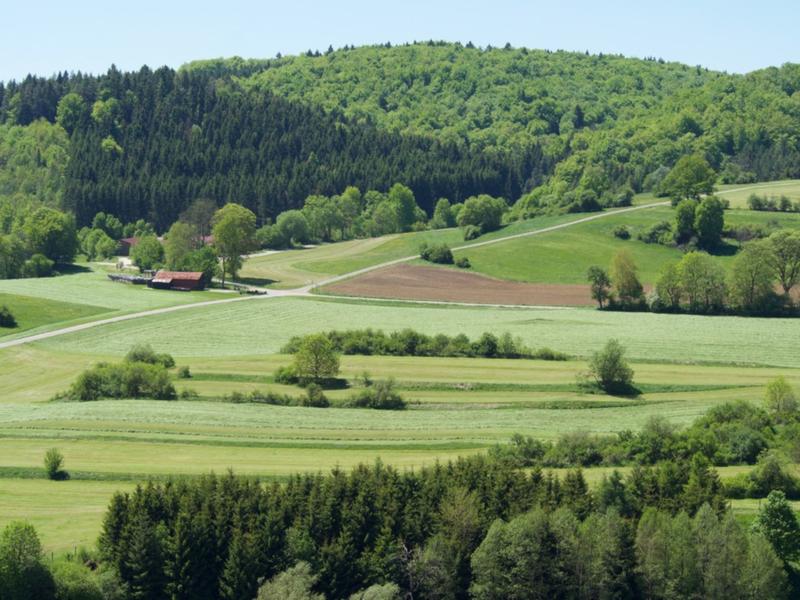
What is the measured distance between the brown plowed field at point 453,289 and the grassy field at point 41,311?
107 ft

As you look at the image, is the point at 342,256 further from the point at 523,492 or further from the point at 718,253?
the point at 523,492

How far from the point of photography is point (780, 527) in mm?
61156

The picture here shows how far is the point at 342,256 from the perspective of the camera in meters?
185

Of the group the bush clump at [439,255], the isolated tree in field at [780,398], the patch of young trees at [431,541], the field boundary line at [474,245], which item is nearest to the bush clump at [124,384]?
the patch of young trees at [431,541]

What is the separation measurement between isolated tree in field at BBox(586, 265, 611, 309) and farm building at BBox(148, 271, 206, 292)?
5452cm

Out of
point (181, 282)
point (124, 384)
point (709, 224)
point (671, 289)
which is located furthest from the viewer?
point (709, 224)

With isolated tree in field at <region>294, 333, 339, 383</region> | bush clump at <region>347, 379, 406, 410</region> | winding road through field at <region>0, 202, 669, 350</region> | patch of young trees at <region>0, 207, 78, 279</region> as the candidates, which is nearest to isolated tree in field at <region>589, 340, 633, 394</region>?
bush clump at <region>347, 379, 406, 410</region>

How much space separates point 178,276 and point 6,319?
3276 cm

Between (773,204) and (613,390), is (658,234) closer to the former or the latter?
(773,204)

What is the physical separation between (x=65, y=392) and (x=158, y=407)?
13.5 meters

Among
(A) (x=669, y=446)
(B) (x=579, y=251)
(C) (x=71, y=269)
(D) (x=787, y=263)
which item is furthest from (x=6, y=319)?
(D) (x=787, y=263)

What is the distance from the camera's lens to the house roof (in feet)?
525

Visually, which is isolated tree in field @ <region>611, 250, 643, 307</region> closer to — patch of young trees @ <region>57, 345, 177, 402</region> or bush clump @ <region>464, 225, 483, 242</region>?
bush clump @ <region>464, 225, 483, 242</region>

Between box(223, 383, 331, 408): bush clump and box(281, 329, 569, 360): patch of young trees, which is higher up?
box(281, 329, 569, 360): patch of young trees
